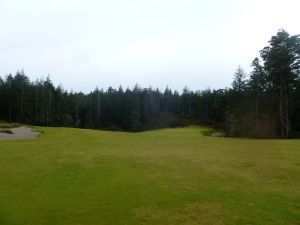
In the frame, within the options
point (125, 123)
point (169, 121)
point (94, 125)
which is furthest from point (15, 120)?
point (169, 121)

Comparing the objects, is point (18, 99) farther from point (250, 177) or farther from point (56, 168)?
point (250, 177)

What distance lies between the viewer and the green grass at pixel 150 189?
1048 centimetres

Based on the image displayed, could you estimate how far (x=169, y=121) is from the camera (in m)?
107

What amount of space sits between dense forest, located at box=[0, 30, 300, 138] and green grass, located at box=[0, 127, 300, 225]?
107ft

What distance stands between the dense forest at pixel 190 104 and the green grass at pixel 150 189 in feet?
107

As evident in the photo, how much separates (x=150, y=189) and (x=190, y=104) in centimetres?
11336

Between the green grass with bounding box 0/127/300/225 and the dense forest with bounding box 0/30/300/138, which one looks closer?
the green grass with bounding box 0/127/300/225

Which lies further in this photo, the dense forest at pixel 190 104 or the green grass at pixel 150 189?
the dense forest at pixel 190 104

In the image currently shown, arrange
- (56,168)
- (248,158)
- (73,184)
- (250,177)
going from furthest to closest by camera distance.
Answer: (248,158) → (56,168) → (250,177) → (73,184)

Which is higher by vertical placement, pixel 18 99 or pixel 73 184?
pixel 18 99

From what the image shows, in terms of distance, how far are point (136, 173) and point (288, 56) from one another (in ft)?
132

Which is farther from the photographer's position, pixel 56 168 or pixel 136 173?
pixel 56 168

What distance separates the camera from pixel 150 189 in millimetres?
13234

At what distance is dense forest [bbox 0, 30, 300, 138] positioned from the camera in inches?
1998
